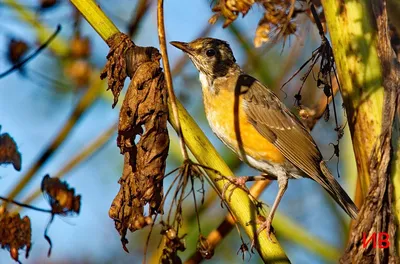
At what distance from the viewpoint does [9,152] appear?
3.00 meters

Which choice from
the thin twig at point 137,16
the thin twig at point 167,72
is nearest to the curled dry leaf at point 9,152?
the thin twig at point 167,72

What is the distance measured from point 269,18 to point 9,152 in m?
1.52

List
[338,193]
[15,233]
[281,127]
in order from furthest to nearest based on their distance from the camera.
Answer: [281,127]
[338,193]
[15,233]

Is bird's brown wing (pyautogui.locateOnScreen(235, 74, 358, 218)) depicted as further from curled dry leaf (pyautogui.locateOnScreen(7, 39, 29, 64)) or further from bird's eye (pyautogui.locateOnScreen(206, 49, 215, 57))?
curled dry leaf (pyautogui.locateOnScreen(7, 39, 29, 64))

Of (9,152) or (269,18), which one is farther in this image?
(269,18)

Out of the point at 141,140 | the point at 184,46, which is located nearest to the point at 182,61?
the point at 184,46

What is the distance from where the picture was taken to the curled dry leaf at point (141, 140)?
98.3 inches

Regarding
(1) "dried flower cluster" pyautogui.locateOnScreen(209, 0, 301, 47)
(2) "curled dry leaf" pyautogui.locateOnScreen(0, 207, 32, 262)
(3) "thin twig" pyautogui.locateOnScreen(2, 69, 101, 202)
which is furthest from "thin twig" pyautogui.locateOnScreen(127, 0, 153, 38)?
(2) "curled dry leaf" pyautogui.locateOnScreen(0, 207, 32, 262)

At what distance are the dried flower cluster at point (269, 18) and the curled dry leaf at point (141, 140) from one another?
742 millimetres

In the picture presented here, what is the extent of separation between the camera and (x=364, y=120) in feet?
9.59

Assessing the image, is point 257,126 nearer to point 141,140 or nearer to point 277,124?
point 277,124

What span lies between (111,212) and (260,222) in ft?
2.08

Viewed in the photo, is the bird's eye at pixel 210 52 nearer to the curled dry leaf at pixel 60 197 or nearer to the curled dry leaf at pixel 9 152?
the curled dry leaf at pixel 60 197

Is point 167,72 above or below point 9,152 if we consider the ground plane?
below
